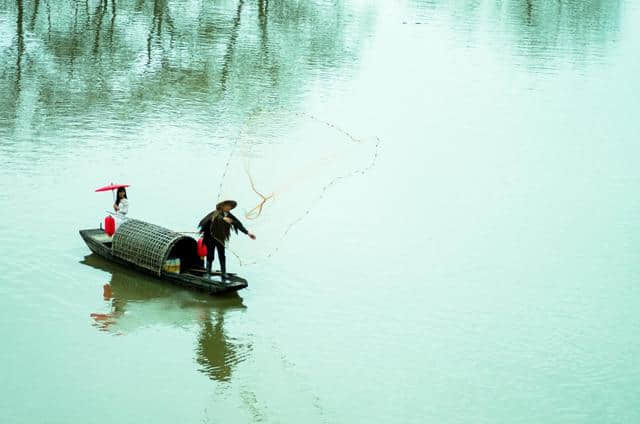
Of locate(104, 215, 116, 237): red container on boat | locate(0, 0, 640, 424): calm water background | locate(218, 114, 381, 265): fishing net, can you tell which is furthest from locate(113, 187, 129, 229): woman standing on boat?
locate(218, 114, 381, 265): fishing net

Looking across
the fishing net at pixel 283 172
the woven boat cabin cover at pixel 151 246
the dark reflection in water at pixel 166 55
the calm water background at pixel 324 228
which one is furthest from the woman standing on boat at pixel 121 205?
the dark reflection in water at pixel 166 55

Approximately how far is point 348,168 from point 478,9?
4300 cm

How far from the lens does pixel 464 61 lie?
161 ft

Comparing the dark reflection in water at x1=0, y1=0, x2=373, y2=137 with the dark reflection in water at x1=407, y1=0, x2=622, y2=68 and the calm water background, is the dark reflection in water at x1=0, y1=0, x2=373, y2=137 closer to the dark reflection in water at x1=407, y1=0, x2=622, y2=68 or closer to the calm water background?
the calm water background

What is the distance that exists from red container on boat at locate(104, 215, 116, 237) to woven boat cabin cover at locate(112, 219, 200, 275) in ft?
1.52

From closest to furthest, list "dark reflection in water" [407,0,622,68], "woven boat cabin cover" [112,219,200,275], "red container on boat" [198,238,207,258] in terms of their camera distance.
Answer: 1. "woven boat cabin cover" [112,219,200,275]
2. "red container on boat" [198,238,207,258]
3. "dark reflection in water" [407,0,622,68]

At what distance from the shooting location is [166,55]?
1740 inches

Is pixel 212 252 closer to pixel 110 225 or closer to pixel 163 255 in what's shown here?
pixel 163 255

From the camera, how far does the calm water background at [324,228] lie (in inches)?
674

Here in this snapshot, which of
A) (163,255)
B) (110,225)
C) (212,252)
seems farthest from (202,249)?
(110,225)

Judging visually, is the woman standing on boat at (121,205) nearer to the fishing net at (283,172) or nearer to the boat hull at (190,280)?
the boat hull at (190,280)

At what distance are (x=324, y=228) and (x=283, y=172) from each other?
4.36 m

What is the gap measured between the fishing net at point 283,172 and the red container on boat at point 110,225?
2561 mm

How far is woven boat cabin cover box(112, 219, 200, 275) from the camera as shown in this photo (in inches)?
784
